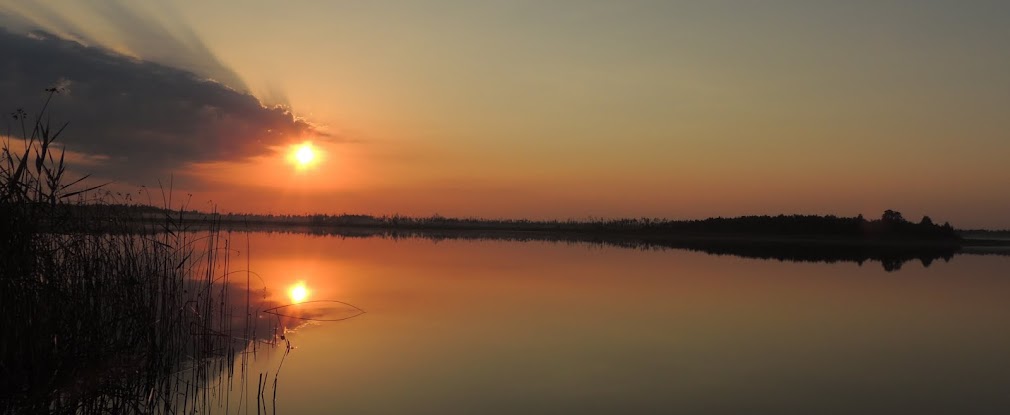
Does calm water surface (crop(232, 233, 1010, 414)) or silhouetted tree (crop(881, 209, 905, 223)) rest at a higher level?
silhouetted tree (crop(881, 209, 905, 223))

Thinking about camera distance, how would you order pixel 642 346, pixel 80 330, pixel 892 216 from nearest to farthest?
pixel 80 330
pixel 642 346
pixel 892 216

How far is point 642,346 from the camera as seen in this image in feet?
29.1

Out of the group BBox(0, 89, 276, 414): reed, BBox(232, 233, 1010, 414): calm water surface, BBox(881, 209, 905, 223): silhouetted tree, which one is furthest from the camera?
BBox(881, 209, 905, 223): silhouetted tree

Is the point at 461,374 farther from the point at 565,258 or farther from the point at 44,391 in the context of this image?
the point at 565,258

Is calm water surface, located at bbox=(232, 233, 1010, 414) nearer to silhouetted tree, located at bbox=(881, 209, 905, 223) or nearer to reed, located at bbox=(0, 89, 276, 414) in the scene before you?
reed, located at bbox=(0, 89, 276, 414)

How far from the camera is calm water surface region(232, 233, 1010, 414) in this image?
21.1ft

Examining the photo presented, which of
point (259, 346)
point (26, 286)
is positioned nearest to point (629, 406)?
point (259, 346)

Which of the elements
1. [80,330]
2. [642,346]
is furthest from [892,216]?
[80,330]

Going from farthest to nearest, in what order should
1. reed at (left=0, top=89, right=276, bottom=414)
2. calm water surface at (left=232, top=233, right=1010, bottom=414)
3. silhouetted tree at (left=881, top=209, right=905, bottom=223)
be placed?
silhouetted tree at (left=881, top=209, right=905, bottom=223) < calm water surface at (left=232, top=233, right=1010, bottom=414) < reed at (left=0, top=89, right=276, bottom=414)

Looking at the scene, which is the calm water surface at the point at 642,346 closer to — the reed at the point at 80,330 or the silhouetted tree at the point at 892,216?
the reed at the point at 80,330

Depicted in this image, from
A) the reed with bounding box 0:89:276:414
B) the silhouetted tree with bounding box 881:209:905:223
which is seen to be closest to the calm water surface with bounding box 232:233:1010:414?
the reed with bounding box 0:89:276:414

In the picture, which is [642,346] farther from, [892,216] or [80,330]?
[892,216]

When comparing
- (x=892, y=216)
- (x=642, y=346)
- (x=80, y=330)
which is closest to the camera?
(x=80, y=330)

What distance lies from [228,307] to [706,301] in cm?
923
